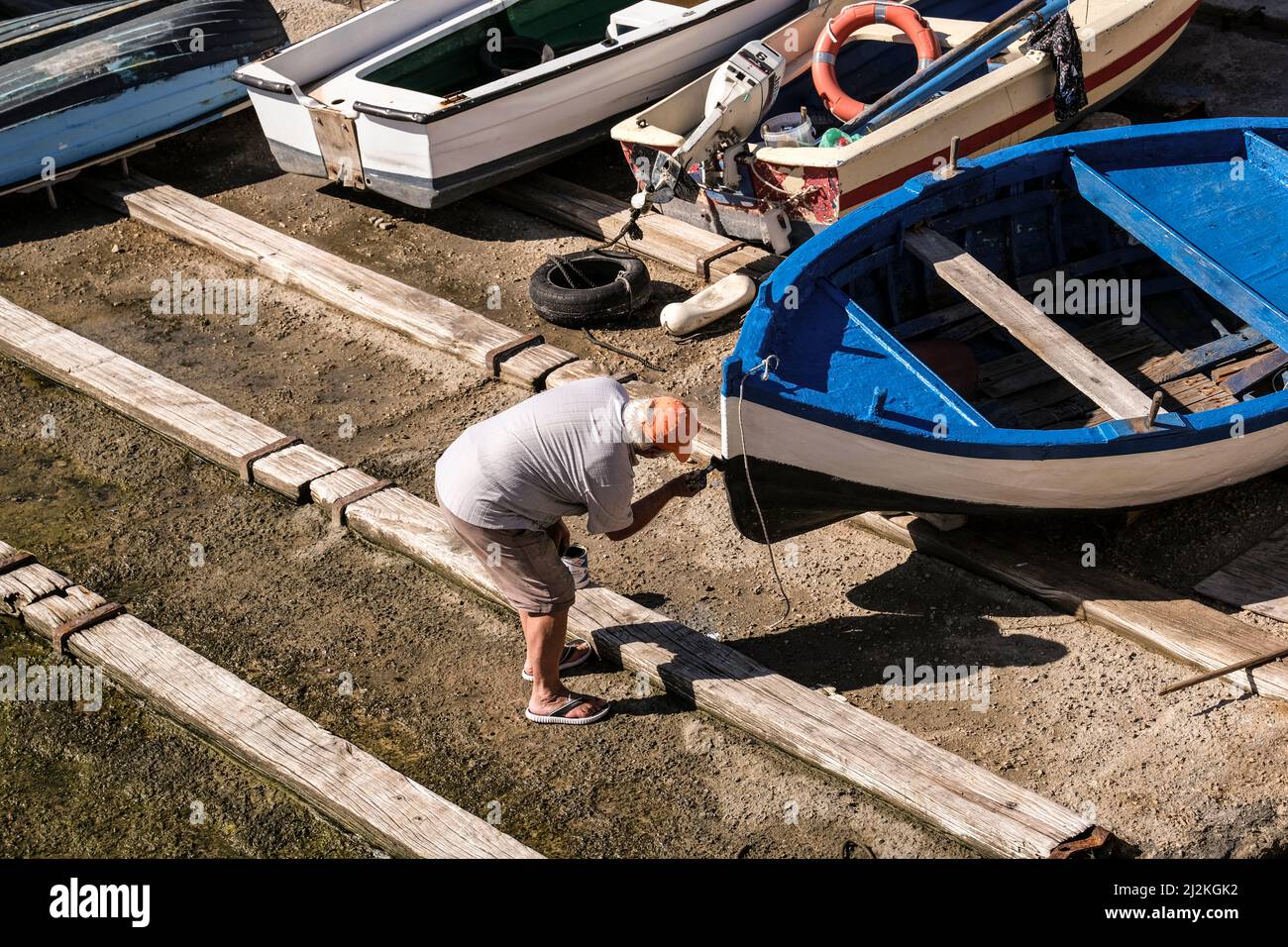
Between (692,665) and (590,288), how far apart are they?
Answer: 3.02 m

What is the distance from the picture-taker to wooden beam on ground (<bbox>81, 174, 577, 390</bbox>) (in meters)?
7.50

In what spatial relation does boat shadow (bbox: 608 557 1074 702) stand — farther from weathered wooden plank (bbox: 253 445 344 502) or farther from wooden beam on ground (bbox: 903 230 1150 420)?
weathered wooden plank (bbox: 253 445 344 502)

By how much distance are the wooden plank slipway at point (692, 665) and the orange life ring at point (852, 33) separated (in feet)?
12.7

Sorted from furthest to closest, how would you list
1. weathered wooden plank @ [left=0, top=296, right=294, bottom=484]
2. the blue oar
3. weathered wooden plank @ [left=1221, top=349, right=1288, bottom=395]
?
the blue oar → weathered wooden plank @ [left=0, top=296, right=294, bottom=484] → weathered wooden plank @ [left=1221, top=349, right=1288, bottom=395]

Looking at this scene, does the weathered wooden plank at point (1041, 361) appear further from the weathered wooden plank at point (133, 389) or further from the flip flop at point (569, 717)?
the weathered wooden plank at point (133, 389)

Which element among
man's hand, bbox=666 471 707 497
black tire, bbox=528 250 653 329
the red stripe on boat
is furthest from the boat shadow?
the red stripe on boat

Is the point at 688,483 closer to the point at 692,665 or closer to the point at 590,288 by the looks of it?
the point at 692,665

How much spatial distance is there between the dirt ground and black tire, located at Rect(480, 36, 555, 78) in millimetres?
2155

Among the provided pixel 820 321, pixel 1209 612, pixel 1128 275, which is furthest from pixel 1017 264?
pixel 1209 612

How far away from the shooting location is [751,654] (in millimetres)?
5754

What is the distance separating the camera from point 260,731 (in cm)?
532

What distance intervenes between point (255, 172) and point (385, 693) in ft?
17.8

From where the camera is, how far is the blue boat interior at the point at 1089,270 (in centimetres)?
634

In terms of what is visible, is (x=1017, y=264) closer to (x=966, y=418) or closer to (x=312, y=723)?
(x=966, y=418)
